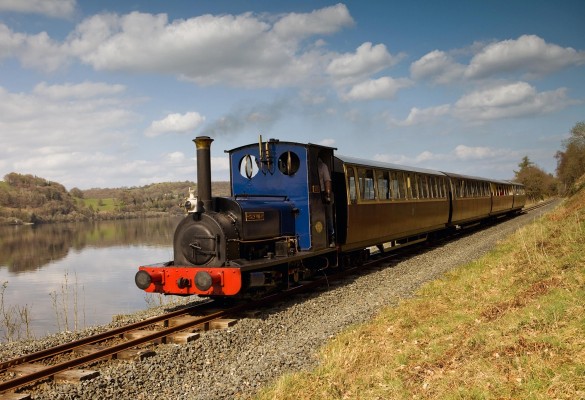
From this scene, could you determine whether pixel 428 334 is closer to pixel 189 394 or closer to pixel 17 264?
pixel 189 394

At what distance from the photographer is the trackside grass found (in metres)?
4.54

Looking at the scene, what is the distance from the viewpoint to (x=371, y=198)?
13508mm

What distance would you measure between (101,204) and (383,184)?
101426 mm

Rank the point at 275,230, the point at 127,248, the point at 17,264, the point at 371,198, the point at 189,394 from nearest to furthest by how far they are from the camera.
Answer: the point at 189,394, the point at 275,230, the point at 371,198, the point at 17,264, the point at 127,248

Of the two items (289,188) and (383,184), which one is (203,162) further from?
Result: (383,184)

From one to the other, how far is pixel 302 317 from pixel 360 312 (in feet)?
3.46

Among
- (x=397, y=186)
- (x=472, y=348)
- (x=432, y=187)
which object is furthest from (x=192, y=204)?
(x=432, y=187)

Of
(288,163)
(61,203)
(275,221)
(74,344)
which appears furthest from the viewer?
(61,203)

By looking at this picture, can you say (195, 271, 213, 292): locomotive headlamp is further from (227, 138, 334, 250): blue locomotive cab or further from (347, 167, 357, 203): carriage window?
(347, 167, 357, 203): carriage window

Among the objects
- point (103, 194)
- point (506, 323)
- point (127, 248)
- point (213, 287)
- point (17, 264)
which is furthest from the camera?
point (103, 194)

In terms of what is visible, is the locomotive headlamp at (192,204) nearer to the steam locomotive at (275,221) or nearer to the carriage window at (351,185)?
the steam locomotive at (275,221)

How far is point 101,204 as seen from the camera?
347ft

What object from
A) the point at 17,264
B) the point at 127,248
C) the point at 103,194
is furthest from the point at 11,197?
the point at 17,264

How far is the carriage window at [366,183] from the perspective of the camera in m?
13.0
